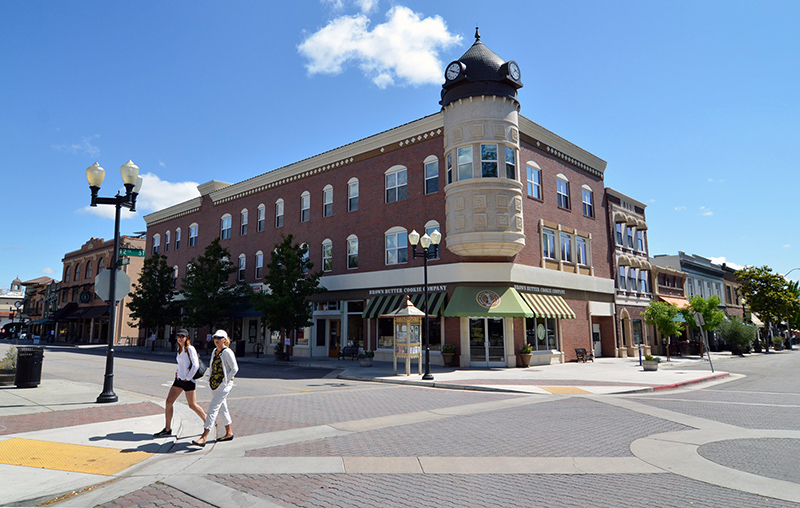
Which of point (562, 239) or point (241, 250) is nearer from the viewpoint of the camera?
point (562, 239)

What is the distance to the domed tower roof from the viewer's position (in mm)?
24016

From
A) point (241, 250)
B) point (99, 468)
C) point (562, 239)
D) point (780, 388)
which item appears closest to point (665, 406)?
point (780, 388)

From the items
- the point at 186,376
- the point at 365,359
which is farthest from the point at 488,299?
the point at 186,376

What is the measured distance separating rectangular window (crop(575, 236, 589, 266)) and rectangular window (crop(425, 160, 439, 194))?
10010 mm

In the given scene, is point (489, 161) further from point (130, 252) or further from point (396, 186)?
point (130, 252)

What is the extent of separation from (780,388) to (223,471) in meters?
17.9

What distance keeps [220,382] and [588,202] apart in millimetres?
28757

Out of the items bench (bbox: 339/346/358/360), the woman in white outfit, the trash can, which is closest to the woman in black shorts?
the woman in white outfit

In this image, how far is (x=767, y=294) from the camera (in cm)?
Answer: 4738

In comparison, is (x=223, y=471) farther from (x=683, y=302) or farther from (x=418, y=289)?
(x=683, y=302)

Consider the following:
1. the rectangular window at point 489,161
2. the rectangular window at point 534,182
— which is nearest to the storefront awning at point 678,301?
the rectangular window at point 534,182

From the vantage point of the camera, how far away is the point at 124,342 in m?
52.2

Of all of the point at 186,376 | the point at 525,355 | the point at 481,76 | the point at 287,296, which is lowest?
the point at 525,355

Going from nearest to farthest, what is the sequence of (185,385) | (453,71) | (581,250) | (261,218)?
(185,385)
(453,71)
(581,250)
(261,218)
